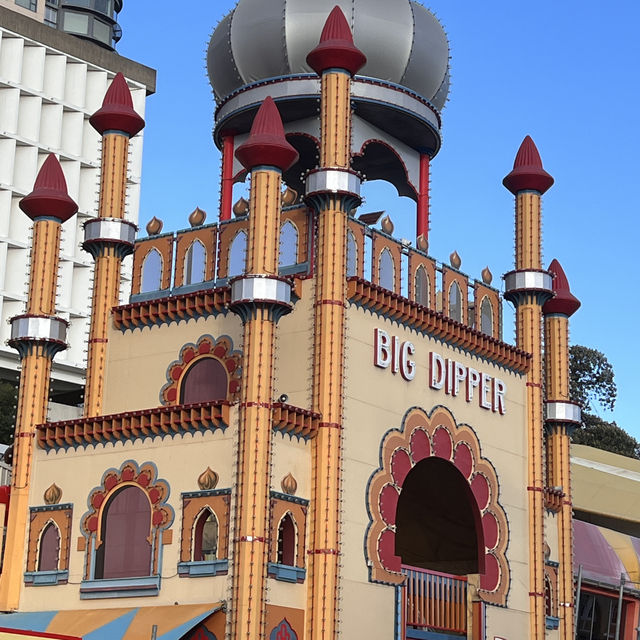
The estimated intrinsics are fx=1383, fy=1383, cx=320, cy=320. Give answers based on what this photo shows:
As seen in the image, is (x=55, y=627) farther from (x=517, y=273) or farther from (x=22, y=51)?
(x=22, y=51)

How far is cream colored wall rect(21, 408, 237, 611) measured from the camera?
85.7ft

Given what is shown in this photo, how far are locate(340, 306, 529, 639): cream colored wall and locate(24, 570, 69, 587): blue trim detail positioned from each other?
589 centimetres

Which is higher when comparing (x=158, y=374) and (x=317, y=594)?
(x=158, y=374)

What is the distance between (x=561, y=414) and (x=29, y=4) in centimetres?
6494

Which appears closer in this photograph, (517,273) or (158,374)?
(158,374)

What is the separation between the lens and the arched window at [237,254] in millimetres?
29750

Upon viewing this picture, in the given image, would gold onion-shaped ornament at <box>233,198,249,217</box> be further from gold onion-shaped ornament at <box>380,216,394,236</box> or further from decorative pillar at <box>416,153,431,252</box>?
decorative pillar at <box>416,153,431,252</box>

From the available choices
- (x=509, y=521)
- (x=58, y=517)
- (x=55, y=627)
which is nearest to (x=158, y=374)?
(x=58, y=517)

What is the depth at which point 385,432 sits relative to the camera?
94.3ft

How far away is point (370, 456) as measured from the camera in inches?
1109

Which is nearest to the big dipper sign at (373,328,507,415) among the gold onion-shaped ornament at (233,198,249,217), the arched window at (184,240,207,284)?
the gold onion-shaped ornament at (233,198,249,217)

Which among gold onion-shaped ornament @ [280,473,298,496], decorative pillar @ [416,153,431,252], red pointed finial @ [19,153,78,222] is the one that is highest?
decorative pillar @ [416,153,431,252]

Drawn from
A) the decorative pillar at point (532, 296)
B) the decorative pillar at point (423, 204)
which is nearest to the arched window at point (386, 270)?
the decorative pillar at point (423, 204)

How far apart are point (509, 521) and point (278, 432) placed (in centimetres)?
819
